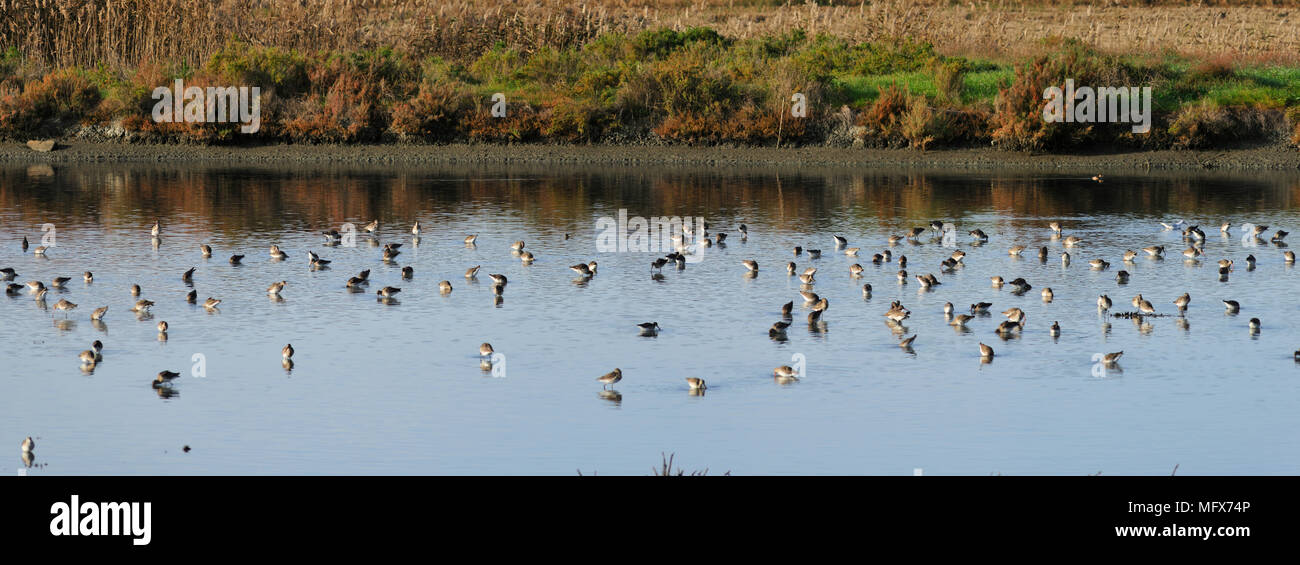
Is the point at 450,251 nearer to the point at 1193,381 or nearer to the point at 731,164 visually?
the point at 1193,381

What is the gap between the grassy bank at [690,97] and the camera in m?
47.4

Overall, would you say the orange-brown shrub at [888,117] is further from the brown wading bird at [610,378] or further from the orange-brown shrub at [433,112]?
the brown wading bird at [610,378]

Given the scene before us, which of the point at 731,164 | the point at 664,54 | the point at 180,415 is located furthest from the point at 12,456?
the point at 664,54

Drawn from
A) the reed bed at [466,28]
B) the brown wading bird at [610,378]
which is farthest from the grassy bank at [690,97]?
the brown wading bird at [610,378]

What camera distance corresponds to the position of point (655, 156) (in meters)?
48.5

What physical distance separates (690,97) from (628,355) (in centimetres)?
2959

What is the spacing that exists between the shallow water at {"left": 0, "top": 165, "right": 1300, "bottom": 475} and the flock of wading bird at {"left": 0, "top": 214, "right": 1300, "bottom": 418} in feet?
0.67

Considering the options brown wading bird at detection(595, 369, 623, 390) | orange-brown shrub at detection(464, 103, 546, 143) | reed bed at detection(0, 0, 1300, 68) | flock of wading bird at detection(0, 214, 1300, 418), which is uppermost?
reed bed at detection(0, 0, 1300, 68)

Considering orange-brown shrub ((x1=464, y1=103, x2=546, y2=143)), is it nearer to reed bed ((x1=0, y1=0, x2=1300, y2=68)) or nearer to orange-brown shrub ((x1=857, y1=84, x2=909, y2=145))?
reed bed ((x1=0, y1=0, x2=1300, y2=68))

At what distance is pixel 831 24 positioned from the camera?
61.5 metres

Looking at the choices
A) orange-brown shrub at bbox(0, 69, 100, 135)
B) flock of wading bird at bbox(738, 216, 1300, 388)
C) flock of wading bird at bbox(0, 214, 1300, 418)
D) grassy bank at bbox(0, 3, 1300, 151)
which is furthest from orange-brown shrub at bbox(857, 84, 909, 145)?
orange-brown shrub at bbox(0, 69, 100, 135)

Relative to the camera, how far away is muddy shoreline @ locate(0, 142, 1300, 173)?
46.7m

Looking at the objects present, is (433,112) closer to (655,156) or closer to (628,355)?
(655,156)

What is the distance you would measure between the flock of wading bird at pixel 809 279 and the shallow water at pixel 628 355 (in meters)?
0.20
